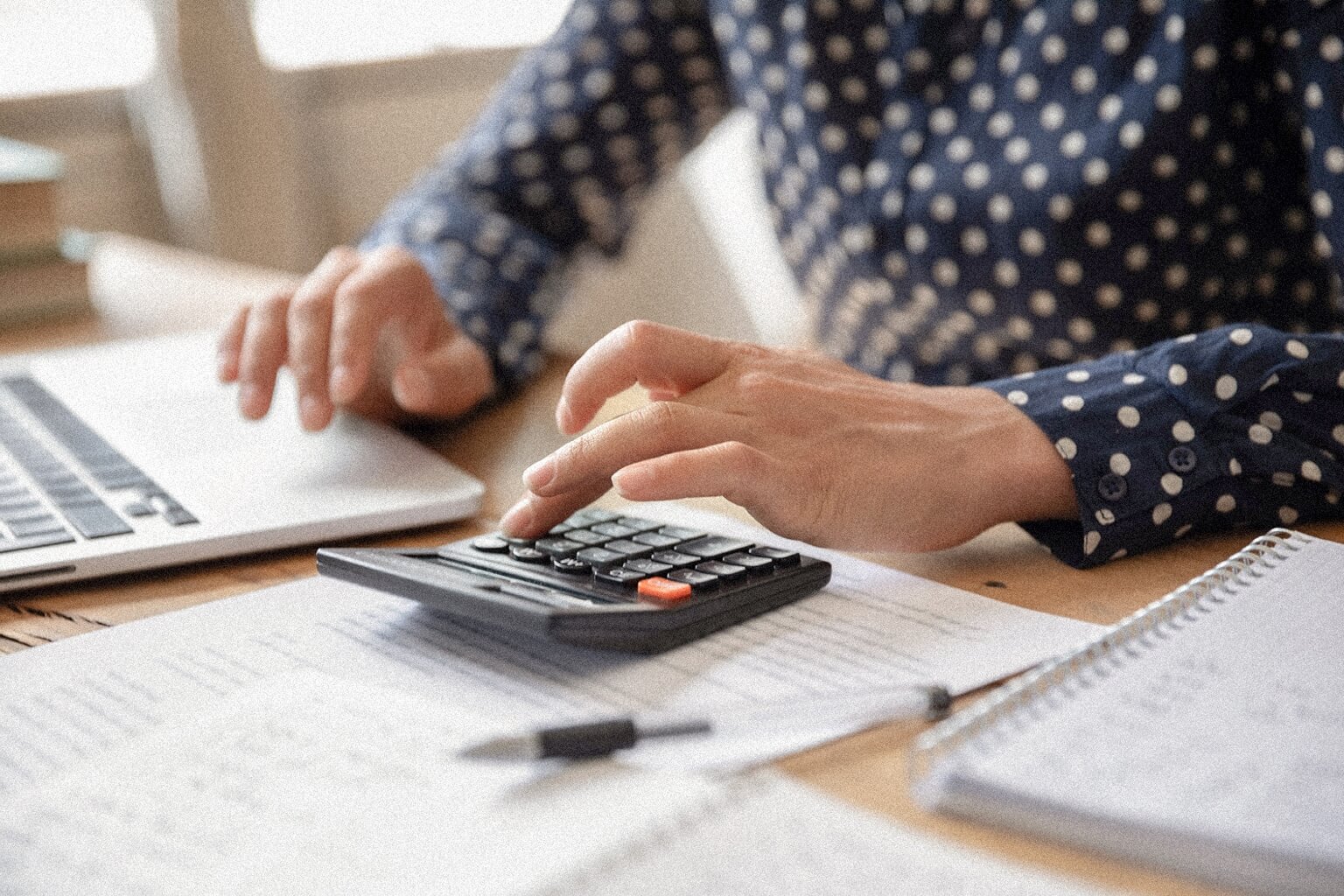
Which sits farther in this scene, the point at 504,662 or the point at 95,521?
the point at 95,521

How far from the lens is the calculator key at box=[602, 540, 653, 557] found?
21.0 inches

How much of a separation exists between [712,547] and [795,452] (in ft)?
0.21

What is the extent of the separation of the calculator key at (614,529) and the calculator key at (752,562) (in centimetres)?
5

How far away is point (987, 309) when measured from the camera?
921 millimetres

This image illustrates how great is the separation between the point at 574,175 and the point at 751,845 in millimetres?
857

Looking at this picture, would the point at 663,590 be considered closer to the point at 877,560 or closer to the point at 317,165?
the point at 877,560

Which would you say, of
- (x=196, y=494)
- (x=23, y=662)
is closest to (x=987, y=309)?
(x=196, y=494)

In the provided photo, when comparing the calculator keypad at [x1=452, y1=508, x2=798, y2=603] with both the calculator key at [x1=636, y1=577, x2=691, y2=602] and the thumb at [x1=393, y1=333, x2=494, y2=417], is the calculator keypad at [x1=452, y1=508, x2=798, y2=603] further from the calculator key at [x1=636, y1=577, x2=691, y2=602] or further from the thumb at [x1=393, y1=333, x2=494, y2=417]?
the thumb at [x1=393, y1=333, x2=494, y2=417]

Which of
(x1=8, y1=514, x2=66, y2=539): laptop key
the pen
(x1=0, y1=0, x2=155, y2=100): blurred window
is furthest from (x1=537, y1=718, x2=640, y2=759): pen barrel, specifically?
(x1=0, y1=0, x2=155, y2=100): blurred window

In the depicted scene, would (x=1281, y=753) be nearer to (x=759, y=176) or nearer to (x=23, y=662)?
(x=23, y=662)

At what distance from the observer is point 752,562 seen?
536 millimetres

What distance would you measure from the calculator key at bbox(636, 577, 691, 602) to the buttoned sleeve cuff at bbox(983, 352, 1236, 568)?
0.63 feet

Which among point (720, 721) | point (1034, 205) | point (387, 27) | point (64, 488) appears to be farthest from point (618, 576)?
point (387, 27)

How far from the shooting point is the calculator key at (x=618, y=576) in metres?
0.51
